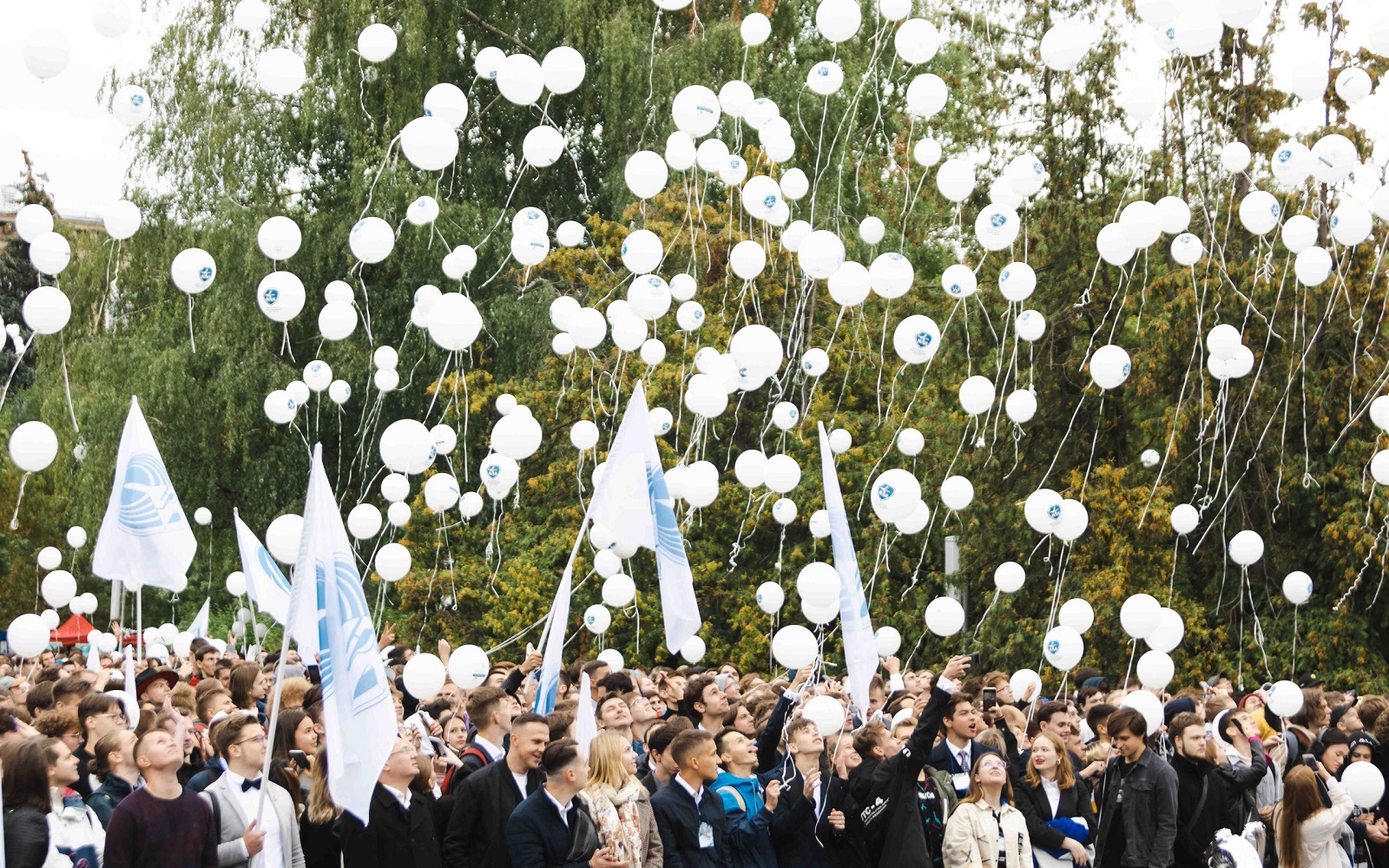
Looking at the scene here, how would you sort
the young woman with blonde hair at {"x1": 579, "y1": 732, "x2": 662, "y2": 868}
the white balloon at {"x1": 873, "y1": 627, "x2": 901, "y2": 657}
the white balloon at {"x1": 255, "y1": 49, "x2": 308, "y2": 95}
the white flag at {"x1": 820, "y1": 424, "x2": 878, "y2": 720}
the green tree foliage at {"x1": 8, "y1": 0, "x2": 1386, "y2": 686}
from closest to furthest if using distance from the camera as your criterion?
the young woman with blonde hair at {"x1": 579, "y1": 732, "x2": 662, "y2": 868} → the white flag at {"x1": 820, "y1": 424, "x2": 878, "y2": 720} → the white balloon at {"x1": 255, "y1": 49, "x2": 308, "y2": 95} → the white balloon at {"x1": 873, "y1": 627, "x2": 901, "y2": 657} → the green tree foliage at {"x1": 8, "y1": 0, "x2": 1386, "y2": 686}

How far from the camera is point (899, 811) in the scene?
723cm

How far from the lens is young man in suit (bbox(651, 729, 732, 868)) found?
693 cm

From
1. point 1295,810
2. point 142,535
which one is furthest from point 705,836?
point 142,535

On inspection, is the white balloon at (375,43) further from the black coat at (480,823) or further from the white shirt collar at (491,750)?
the black coat at (480,823)

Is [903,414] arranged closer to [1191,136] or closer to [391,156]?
[1191,136]

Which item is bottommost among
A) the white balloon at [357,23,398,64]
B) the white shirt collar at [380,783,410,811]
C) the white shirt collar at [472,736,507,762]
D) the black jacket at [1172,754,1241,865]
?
the black jacket at [1172,754,1241,865]

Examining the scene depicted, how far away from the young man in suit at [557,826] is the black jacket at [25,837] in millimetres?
1650

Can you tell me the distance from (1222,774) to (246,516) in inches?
616

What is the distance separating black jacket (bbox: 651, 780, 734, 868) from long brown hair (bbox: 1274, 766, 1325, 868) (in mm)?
2736

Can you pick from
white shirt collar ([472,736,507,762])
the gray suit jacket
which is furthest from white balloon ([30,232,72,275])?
the gray suit jacket

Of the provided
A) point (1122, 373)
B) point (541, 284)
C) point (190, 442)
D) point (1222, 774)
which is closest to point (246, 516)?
point (190, 442)

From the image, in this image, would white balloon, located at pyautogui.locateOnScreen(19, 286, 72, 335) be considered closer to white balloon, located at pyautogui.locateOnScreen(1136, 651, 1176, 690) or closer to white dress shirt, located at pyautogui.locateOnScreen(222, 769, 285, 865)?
white dress shirt, located at pyautogui.locateOnScreen(222, 769, 285, 865)

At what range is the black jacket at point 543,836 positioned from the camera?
6.39 metres

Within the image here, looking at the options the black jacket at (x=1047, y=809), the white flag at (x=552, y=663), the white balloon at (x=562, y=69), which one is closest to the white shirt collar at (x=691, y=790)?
the white flag at (x=552, y=663)
